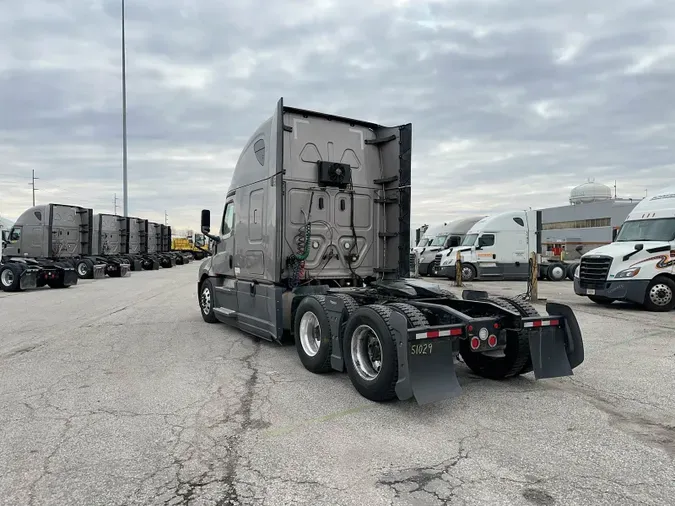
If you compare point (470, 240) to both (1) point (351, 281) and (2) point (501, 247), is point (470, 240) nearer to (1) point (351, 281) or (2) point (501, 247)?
(2) point (501, 247)

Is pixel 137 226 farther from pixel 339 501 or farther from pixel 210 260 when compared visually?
pixel 339 501

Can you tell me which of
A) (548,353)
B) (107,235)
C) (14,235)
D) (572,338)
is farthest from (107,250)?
(572,338)

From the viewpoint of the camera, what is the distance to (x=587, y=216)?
59.2m

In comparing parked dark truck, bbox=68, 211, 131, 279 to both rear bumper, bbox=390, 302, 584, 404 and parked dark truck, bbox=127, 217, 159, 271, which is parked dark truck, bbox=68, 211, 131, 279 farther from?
rear bumper, bbox=390, 302, 584, 404

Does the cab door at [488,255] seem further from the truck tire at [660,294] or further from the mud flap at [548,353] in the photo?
the mud flap at [548,353]

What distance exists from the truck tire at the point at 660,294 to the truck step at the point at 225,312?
10.0 m

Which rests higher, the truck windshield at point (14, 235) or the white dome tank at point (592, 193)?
the white dome tank at point (592, 193)

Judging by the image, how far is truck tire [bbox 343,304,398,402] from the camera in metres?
4.68

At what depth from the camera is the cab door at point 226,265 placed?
880cm

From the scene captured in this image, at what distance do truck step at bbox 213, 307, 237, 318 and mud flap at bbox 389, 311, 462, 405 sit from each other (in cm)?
458

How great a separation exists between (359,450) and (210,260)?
6.88 meters

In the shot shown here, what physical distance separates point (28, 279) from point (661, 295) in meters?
20.3

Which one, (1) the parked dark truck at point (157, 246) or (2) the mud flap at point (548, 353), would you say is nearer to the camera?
(2) the mud flap at point (548, 353)

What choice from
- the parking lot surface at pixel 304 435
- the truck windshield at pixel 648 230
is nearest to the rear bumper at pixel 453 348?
the parking lot surface at pixel 304 435
